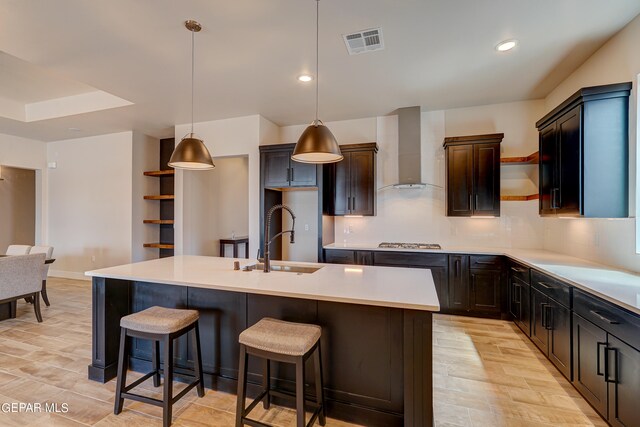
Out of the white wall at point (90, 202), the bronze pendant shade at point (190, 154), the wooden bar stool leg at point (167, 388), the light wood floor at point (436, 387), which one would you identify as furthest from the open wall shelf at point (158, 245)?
the wooden bar stool leg at point (167, 388)

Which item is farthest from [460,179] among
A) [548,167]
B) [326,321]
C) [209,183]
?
[209,183]

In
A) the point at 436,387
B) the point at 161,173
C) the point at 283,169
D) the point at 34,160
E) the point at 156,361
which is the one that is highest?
the point at 34,160

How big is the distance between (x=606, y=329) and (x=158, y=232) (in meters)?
6.75

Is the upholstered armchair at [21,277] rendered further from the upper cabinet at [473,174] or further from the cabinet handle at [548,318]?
the cabinet handle at [548,318]

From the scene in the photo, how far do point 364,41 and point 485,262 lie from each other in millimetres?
2982

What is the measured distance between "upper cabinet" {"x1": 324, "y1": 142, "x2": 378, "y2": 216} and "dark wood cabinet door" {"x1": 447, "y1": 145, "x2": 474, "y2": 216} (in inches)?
42.6

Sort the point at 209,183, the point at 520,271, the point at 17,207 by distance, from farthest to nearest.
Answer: the point at 17,207
the point at 209,183
the point at 520,271

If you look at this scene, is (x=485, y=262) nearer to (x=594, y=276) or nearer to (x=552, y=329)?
(x=552, y=329)

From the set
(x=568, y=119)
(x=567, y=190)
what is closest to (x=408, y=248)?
(x=567, y=190)

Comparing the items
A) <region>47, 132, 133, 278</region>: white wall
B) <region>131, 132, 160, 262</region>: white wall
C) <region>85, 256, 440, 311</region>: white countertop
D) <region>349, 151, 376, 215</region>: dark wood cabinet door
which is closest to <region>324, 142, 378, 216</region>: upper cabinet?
<region>349, 151, 376, 215</region>: dark wood cabinet door

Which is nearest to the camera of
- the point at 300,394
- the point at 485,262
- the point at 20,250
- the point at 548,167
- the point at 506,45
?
the point at 300,394

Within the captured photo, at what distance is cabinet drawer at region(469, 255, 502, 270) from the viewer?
146 inches

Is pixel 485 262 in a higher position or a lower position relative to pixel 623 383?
higher

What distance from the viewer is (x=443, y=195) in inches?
176
